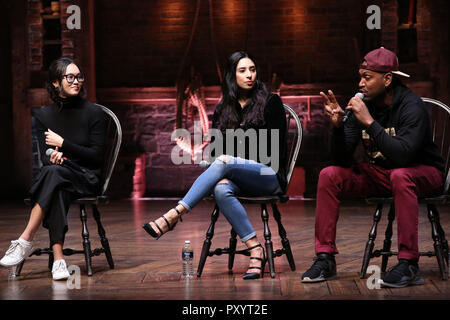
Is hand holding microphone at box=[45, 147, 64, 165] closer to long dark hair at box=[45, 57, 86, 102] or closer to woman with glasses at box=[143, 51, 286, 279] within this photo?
long dark hair at box=[45, 57, 86, 102]

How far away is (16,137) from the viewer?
9156 millimetres

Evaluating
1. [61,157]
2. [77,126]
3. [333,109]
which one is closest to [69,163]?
[61,157]

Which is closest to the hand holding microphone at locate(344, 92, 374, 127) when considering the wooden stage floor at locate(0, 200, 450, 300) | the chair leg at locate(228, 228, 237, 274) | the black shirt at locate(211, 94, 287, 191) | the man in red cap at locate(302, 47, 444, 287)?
the man in red cap at locate(302, 47, 444, 287)

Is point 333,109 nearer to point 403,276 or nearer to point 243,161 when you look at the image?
point 243,161

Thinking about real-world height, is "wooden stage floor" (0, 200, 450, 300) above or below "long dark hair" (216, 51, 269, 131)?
below

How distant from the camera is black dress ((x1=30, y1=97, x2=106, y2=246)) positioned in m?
3.51

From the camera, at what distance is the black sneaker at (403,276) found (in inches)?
123

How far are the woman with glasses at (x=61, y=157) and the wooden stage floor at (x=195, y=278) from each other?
200 mm

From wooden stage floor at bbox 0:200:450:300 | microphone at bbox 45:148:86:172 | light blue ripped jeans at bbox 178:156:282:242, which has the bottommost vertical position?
wooden stage floor at bbox 0:200:450:300

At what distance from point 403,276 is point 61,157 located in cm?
174

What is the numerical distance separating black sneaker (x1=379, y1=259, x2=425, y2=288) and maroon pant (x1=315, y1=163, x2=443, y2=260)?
0.04m
